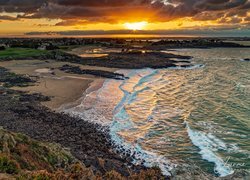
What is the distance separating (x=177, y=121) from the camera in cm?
2714

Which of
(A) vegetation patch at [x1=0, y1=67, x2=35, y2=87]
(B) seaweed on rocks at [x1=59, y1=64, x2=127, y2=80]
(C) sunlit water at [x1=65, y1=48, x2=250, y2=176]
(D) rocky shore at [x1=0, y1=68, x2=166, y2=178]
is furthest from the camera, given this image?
(B) seaweed on rocks at [x1=59, y1=64, x2=127, y2=80]

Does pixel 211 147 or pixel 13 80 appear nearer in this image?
pixel 211 147

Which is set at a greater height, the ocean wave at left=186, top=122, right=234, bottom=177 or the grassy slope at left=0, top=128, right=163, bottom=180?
the grassy slope at left=0, top=128, right=163, bottom=180

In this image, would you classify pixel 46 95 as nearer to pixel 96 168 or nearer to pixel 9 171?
pixel 96 168

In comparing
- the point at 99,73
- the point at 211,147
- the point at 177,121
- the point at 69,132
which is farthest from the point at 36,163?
the point at 99,73

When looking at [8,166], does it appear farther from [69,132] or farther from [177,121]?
[177,121]

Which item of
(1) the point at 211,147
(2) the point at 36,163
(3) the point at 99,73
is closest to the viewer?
(2) the point at 36,163

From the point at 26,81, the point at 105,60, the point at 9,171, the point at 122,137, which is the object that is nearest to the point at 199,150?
the point at 122,137

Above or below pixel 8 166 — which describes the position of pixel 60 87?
below

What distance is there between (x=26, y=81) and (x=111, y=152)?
26.0m

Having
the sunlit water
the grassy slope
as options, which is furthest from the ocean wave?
the grassy slope

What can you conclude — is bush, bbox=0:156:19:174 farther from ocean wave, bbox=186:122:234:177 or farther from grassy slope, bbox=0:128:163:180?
ocean wave, bbox=186:122:234:177

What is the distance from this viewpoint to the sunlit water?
63.4ft

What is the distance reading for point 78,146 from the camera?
19.2m
